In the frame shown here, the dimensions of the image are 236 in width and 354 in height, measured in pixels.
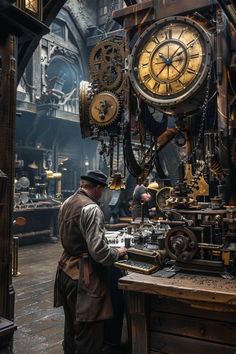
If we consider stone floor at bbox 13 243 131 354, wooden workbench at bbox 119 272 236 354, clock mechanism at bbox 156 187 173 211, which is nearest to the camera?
wooden workbench at bbox 119 272 236 354

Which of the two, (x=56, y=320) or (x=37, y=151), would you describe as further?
(x=37, y=151)

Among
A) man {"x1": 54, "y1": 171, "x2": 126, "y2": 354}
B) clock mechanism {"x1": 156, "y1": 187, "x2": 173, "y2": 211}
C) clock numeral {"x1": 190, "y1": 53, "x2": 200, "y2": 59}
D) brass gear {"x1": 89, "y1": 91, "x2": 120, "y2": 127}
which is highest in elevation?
clock numeral {"x1": 190, "y1": 53, "x2": 200, "y2": 59}

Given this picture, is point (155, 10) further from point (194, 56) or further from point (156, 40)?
point (194, 56)

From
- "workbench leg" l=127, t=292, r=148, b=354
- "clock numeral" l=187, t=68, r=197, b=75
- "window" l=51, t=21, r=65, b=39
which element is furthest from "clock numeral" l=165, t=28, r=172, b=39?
"window" l=51, t=21, r=65, b=39

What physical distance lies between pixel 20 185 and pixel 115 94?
7.49 m

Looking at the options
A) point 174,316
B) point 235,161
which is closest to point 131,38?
point 235,161

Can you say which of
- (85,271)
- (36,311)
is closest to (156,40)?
(85,271)

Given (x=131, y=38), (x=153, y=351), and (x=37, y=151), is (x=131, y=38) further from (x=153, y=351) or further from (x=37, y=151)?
(x=37, y=151)

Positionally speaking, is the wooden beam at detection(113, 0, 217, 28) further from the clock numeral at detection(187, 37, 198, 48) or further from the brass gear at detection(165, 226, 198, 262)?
the brass gear at detection(165, 226, 198, 262)

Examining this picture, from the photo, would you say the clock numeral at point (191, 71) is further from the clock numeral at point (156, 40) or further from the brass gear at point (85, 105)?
the brass gear at point (85, 105)

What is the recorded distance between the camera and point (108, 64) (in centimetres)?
377

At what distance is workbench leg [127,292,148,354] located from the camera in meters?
2.57

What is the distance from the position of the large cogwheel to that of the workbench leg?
213 cm

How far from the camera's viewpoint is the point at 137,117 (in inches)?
145
